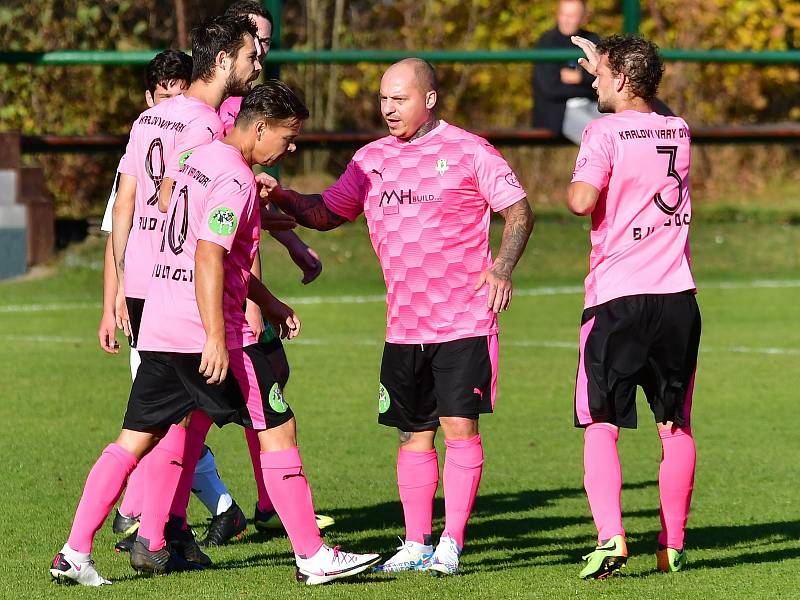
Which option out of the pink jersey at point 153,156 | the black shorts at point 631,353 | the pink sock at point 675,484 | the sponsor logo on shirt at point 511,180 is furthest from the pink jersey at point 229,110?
the pink sock at point 675,484

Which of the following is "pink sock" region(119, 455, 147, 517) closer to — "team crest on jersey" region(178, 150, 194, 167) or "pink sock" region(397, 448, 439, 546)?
"pink sock" region(397, 448, 439, 546)

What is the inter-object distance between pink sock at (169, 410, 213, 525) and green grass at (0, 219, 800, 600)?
1.00 ft

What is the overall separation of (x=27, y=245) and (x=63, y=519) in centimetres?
898

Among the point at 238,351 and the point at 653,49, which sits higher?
the point at 653,49

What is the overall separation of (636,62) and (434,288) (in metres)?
1.16

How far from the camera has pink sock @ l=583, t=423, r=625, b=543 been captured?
5.71 metres

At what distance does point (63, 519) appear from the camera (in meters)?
6.82

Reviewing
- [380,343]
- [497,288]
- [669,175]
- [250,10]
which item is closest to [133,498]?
[497,288]

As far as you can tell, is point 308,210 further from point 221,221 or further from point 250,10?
point 250,10

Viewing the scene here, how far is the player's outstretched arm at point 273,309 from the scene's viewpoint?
5895 millimetres

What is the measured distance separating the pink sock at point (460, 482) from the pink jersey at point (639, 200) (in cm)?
80

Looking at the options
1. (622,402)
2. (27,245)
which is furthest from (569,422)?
(27,245)

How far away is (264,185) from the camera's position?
605 cm

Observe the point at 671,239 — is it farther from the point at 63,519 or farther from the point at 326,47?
the point at 326,47
